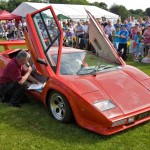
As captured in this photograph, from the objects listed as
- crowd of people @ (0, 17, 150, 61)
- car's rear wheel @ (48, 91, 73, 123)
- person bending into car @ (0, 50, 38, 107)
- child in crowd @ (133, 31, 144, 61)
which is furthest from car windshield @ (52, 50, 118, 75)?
child in crowd @ (133, 31, 144, 61)

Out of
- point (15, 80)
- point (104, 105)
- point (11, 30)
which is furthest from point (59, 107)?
point (11, 30)

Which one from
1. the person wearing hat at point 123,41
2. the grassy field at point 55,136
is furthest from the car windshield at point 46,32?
the person wearing hat at point 123,41

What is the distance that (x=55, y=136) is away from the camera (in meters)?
4.26

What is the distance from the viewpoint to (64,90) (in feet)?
14.8

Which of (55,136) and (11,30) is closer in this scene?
(55,136)

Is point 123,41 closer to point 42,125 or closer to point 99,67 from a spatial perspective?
point 99,67

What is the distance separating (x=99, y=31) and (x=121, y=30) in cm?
723

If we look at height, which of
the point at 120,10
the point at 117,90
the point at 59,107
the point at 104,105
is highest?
the point at 120,10

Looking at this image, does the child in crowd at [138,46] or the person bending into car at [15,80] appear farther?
the child in crowd at [138,46]

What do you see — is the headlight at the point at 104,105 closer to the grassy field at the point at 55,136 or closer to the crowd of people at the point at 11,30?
the grassy field at the point at 55,136

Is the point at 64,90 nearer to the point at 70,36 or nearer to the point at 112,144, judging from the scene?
the point at 112,144

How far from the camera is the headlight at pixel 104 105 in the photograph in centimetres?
411

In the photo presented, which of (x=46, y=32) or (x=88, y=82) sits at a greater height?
(x=46, y=32)

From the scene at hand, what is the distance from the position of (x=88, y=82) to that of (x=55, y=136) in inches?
40.6
